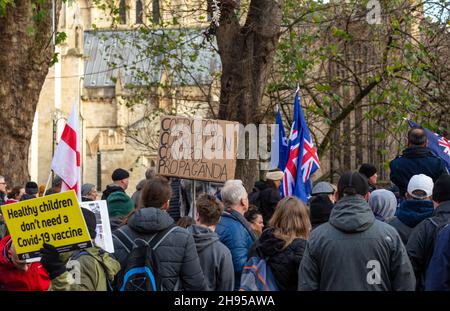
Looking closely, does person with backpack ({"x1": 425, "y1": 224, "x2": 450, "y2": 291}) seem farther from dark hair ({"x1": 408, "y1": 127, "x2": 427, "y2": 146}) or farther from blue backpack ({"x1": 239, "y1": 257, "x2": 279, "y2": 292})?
dark hair ({"x1": 408, "y1": 127, "x2": 427, "y2": 146})

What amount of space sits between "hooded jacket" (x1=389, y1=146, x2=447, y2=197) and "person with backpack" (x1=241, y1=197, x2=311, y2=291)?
3003 mm

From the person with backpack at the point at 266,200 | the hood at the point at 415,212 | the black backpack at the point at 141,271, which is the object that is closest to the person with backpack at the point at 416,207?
the hood at the point at 415,212

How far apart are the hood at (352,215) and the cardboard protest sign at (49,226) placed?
1553 mm

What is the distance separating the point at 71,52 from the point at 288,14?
52.4 meters

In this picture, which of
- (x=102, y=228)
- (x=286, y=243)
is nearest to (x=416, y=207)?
(x=286, y=243)

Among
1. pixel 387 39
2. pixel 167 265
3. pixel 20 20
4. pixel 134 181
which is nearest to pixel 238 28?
pixel 20 20

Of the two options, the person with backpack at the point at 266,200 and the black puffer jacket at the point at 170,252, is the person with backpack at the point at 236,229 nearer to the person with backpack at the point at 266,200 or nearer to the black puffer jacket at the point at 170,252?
the black puffer jacket at the point at 170,252

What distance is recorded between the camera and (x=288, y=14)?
69.7ft

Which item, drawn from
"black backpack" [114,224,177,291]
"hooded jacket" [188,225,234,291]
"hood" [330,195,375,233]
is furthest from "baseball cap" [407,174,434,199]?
"black backpack" [114,224,177,291]

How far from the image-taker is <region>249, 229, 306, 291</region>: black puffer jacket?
21.7 feet

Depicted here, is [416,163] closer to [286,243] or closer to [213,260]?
[213,260]

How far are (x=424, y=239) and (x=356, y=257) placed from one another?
111cm

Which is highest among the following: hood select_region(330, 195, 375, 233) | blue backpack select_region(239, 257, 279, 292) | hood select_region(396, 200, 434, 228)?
hood select_region(330, 195, 375, 233)

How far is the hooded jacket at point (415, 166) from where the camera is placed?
9602 mm
